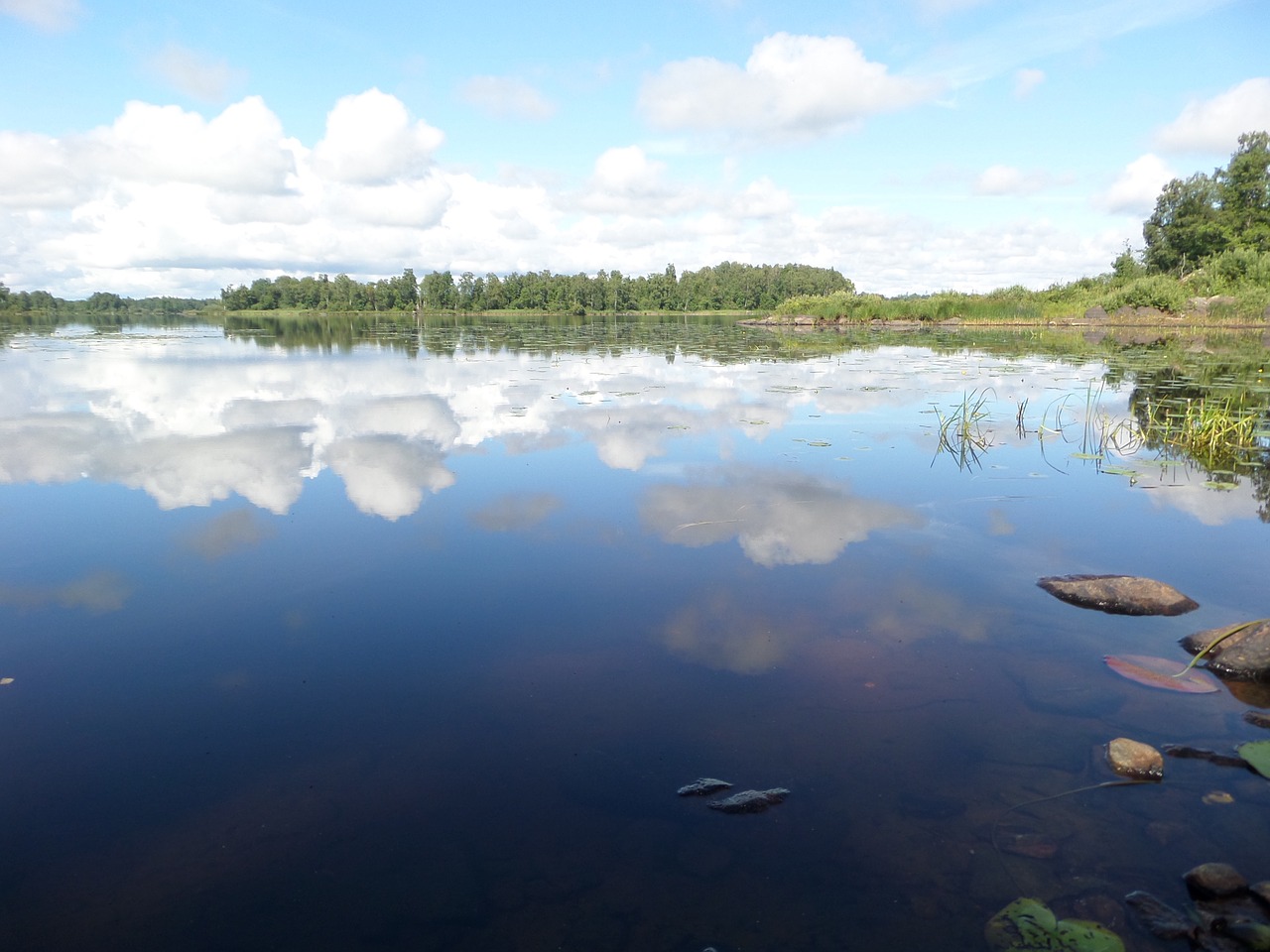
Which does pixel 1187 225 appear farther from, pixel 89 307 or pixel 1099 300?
pixel 89 307

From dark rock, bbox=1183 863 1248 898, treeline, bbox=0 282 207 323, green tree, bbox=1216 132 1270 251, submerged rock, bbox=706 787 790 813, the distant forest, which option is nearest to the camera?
dark rock, bbox=1183 863 1248 898

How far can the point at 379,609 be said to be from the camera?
4.41 meters

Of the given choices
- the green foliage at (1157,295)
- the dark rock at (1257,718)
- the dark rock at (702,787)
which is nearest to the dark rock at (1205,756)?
the dark rock at (1257,718)

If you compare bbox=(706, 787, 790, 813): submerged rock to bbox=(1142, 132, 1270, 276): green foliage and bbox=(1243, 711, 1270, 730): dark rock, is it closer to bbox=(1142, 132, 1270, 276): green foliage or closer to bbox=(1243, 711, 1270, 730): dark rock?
bbox=(1243, 711, 1270, 730): dark rock

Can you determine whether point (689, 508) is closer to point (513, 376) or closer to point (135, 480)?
point (135, 480)

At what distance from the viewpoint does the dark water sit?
7.88ft

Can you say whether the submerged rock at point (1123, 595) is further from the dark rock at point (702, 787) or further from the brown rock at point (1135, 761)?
the dark rock at point (702, 787)

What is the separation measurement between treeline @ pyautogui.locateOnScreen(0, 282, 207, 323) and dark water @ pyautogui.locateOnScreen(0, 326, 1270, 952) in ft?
276

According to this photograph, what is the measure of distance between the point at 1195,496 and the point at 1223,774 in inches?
198

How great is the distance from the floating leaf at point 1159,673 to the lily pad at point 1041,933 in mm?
1864

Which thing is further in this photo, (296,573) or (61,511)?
(61,511)

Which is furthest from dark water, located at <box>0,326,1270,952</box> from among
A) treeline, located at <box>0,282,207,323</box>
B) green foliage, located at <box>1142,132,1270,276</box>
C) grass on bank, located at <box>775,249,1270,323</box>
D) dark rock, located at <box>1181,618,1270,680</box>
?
treeline, located at <box>0,282,207,323</box>

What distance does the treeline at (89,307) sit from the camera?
7894cm

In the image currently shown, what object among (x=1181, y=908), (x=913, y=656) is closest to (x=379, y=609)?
(x=913, y=656)
